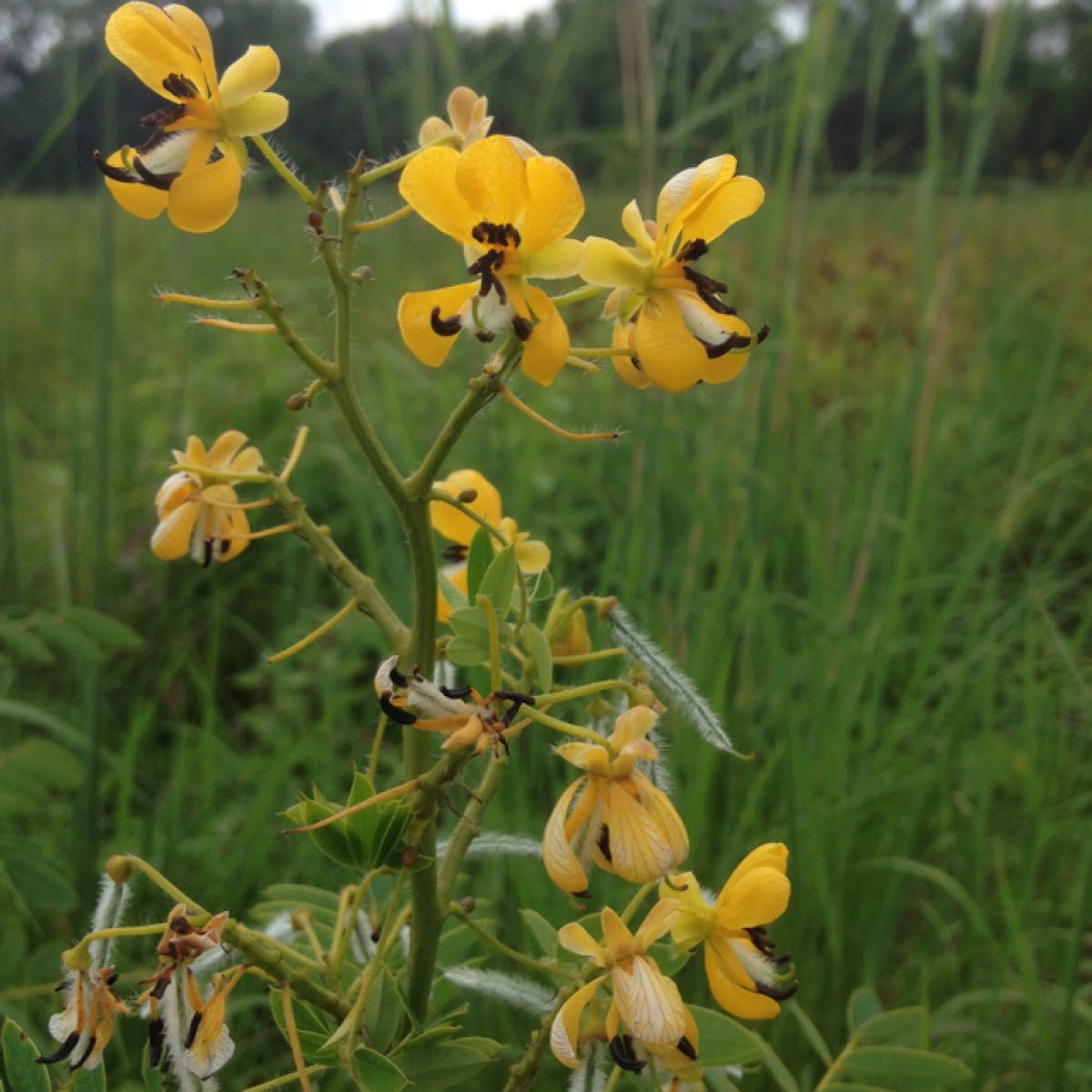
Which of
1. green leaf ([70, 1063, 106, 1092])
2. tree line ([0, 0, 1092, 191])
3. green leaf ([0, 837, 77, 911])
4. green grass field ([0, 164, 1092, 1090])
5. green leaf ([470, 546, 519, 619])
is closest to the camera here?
green leaf ([470, 546, 519, 619])

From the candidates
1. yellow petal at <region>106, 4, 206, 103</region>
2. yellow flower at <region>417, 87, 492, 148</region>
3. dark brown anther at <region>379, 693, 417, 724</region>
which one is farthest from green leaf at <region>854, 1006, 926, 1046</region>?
yellow petal at <region>106, 4, 206, 103</region>

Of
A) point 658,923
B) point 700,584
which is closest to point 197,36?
point 658,923

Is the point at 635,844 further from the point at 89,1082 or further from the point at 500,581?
the point at 89,1082

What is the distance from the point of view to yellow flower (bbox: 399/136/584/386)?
1.97ft

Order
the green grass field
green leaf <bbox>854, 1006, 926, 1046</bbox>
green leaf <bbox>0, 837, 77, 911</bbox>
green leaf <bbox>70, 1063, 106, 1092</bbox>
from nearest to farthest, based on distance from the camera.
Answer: green leaf <bbox>70, 1063, 106, 1092</bbox>, green leaf <bbox>854, 1006, 926, 1046</bbox>, green leaf <bbox>0, 837, 77, 911</bbox>, the green grass field

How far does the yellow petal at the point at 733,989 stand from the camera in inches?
26.1

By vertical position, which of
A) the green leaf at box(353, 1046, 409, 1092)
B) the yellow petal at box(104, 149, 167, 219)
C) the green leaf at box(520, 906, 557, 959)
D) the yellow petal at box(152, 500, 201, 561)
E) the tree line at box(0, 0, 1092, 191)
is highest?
the tree line at box(0, 0, 1092, 191)

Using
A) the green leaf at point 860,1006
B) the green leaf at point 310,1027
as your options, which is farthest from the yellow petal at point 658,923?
the green leaf at point 860,1006

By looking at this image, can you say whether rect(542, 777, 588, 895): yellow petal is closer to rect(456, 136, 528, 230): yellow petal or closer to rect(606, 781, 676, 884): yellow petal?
rect(606, 781, 676, 884): yellow petal

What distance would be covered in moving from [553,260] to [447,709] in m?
0.27

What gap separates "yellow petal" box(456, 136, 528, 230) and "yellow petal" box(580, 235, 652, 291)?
0.05 meters

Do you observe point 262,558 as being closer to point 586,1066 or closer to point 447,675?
point 447,675

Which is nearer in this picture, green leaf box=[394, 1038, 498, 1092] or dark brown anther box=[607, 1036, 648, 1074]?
dark brown anther box=[607, 1036, 648, 1074]

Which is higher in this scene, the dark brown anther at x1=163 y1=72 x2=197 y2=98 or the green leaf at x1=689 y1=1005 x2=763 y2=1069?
the dark brown anther at x1=163 y1=72 x2=197 y2=98
